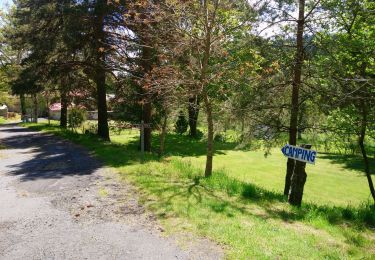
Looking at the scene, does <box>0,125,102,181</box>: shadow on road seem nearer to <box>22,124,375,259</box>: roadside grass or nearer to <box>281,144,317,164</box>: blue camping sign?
<box>22,124,375,259</box>: roadside grass

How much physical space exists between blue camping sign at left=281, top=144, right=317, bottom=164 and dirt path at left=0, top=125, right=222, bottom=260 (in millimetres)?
3056

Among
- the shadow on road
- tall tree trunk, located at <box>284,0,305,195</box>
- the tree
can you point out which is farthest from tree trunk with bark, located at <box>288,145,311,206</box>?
the shadow on road

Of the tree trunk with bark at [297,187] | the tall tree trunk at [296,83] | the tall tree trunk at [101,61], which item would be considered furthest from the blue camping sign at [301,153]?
the tall tree trunk at [101,61]

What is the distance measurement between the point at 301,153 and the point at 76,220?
435cm

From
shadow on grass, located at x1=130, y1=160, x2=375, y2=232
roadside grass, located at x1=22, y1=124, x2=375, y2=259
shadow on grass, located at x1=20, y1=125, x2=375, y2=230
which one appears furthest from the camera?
shadow on grass, located at x1=20, y1=125, x2=375, y2=230

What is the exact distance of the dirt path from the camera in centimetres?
474

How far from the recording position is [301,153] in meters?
7.07

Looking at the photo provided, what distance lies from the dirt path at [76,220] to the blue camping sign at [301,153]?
3.06m

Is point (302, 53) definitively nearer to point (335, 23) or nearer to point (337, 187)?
point (335, 23)

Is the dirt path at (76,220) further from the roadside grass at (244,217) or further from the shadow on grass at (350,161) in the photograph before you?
the shadow on grass at (350,161)

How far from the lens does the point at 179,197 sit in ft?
23.9

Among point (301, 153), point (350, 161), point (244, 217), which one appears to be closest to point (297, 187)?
point (301, 153)

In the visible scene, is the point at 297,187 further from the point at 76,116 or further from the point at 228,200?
the point at 76,116

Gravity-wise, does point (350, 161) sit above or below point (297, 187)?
below
